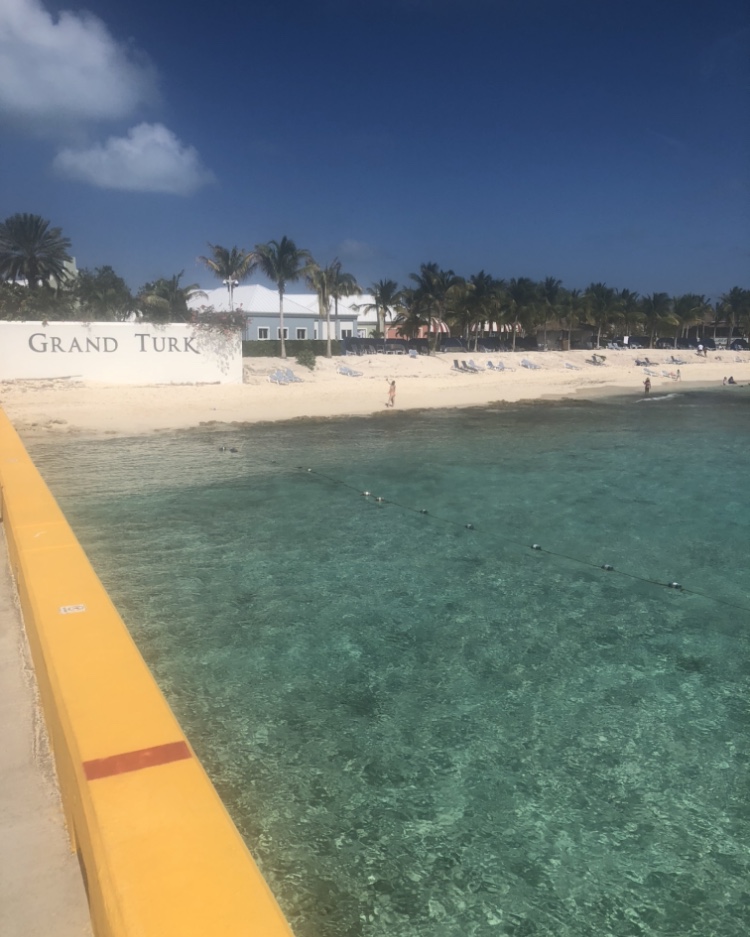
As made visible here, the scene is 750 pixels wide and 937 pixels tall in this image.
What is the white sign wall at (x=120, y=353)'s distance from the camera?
3023 cm

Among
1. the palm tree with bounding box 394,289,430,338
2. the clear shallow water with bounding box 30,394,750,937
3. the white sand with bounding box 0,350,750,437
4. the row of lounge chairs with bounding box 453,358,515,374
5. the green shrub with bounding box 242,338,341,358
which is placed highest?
the palm tree with bounding box 394,289,430,338

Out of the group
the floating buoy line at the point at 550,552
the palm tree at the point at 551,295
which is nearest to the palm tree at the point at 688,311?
the palm tree at the point at 551,295

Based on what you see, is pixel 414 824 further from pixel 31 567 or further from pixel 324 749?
pixel 31 567

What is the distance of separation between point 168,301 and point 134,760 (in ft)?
A: 168

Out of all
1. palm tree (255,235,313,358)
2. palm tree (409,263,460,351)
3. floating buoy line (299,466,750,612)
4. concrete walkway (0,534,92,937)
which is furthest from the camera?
palm tree (409,263,460,351)

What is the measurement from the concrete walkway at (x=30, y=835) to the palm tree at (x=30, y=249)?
5286 cm

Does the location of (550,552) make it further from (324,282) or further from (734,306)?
(734,306)

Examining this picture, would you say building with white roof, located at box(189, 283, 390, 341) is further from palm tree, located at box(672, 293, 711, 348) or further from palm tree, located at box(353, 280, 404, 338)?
palm tree, located at box(672, 293, 711, 348)

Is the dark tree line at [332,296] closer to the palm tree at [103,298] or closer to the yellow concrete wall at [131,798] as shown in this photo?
the palm tree at [103,298]

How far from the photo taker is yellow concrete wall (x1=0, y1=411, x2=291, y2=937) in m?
2.35

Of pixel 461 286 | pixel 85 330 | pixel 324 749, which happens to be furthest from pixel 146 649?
pixel 461 286

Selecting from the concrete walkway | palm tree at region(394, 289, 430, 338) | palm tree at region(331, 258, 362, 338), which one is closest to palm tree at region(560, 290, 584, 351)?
palm tree at region(394, 289, 430, 338)

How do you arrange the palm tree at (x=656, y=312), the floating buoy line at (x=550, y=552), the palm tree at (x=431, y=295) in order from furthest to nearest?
the palm tree at (x=656, y=312) < the palm tree at (x=431, y=295) < the floating buoy line at (x=550, y=552)

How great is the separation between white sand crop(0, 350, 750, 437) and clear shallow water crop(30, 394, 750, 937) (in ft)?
37.5
